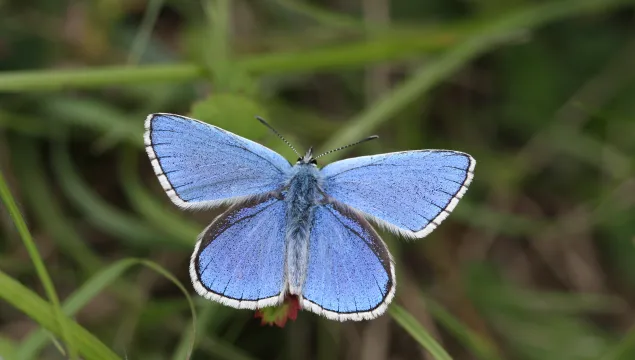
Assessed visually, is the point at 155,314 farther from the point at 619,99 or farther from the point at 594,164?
the point at 619,99

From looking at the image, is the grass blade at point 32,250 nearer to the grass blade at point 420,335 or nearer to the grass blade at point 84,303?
the grass blade at point 84,303

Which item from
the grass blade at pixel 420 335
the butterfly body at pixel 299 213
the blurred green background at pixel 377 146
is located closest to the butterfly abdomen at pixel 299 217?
the butterfly body at pixel 299 213

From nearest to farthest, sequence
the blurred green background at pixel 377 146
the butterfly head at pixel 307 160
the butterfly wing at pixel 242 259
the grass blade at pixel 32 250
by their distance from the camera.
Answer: the grass blade at pixel 32 250
the butterfly wing at pixel 242 259
the butterfly head at pixel 307 160
the blurred green background at pixel 377 146

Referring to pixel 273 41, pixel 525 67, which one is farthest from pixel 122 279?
pixel 525 67

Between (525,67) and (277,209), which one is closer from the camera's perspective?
(277,209)

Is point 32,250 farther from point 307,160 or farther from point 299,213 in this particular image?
point 307,160
